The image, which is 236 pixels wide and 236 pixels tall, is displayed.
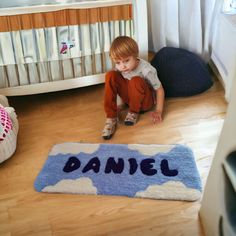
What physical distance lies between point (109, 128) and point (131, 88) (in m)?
0.24

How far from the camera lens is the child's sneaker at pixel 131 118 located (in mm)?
1663

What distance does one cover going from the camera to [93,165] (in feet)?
4.61

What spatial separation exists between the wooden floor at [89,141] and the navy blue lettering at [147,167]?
14 cm

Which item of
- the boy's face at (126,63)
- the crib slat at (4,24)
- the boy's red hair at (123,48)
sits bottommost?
the boy's face at (126,63)

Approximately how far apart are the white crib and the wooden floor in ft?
0.56

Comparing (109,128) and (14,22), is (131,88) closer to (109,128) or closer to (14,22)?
(109,128)

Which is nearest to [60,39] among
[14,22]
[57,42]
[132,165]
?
[57,42]

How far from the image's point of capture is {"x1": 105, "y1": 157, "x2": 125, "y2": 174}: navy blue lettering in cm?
137

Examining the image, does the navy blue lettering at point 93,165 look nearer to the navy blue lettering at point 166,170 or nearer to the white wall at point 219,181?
the navy blue lettering at point 166,170

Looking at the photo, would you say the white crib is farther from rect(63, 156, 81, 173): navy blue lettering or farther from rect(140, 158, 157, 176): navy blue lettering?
rect(140, 158, 157, 176): navy blue lettering

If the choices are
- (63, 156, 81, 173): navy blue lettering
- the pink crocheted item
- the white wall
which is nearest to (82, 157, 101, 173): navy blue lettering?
(63, 156, 81, 173): navy blue lettering

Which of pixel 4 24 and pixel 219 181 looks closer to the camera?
pixel 219 181

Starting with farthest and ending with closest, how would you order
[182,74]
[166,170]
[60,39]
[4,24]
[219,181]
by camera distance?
[182,74] → [60,39] → [4,24] → [166,170] → [219,181]

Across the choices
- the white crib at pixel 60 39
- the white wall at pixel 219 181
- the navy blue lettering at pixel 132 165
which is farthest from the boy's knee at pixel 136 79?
the white wall at pixel 219 181
